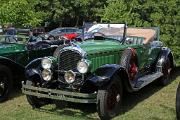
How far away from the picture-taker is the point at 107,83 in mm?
7336

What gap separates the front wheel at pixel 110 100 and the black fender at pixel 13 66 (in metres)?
2.93

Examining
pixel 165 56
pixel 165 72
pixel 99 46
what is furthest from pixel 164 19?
pixel 99 46

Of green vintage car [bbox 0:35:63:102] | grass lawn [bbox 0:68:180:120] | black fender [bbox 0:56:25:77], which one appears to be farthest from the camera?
black fender [bbox 0:56:25:77]

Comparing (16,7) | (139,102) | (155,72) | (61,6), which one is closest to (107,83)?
(139,102)

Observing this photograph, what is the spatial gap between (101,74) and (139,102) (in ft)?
6.27

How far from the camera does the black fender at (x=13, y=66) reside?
29.9 feet

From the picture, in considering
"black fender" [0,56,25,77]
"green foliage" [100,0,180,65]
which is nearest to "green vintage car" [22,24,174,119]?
"black fender" [0,56,25,77]

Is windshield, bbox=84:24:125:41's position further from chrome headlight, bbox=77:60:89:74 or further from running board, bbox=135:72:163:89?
chrome headlight, bbox=77:60:89:74

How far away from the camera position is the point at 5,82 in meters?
9.01

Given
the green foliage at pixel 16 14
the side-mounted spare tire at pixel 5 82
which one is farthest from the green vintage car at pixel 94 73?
the green foliage at pixel 16 14

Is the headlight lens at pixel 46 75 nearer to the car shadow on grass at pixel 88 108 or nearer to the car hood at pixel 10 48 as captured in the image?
the car shadow on grass at pixel 88 108

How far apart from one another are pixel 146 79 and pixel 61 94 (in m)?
2.88

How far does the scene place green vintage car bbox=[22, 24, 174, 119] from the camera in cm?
Result: 728

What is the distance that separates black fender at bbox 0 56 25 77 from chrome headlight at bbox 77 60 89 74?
2471 millimetres
